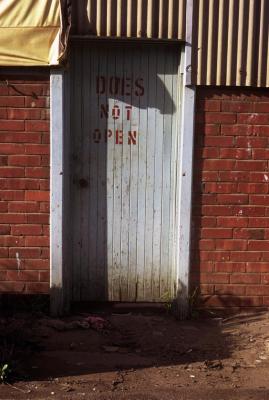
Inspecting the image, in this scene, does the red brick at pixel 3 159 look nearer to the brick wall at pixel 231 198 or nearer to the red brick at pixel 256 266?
the brick wall at pixel 231 198

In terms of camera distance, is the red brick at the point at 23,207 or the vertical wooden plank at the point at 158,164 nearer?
the red brick at the point at 23,207

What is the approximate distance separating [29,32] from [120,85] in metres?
0.93

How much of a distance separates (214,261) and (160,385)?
1.58 metres

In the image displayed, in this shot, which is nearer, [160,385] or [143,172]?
[160,385]

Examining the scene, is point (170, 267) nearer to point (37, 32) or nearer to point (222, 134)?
point (222, 134)

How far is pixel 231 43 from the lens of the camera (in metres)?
5.26

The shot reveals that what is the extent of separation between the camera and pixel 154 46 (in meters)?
5.39

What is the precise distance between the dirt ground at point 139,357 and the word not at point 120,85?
2.05 meters

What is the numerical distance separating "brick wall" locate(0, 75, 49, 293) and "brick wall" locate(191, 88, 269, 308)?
1370mm

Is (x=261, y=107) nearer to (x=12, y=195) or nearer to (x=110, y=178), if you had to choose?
(x=110, y=178)

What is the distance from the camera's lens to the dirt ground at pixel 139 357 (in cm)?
412

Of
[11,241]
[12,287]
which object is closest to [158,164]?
[11,241]

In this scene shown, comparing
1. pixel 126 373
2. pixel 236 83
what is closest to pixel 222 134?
pixel 236 83

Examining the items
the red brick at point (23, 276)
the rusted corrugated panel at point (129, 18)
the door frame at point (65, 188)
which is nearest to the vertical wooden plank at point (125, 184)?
the rusted corrugated panel at point (129, 18)
